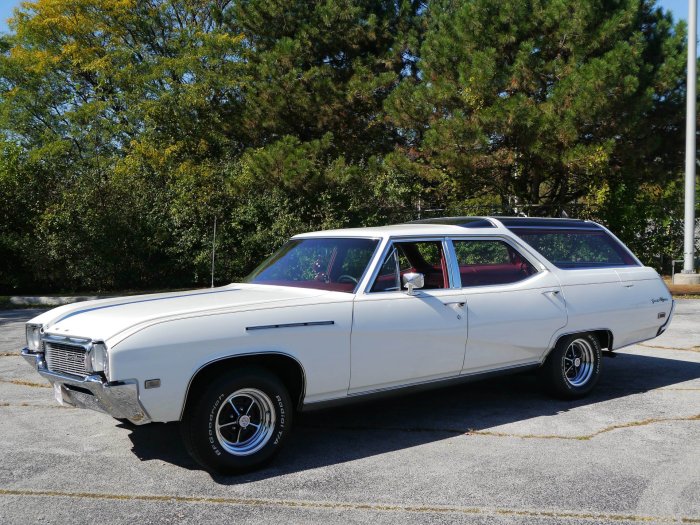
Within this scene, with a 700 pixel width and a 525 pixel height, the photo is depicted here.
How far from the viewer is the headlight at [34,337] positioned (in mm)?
5086

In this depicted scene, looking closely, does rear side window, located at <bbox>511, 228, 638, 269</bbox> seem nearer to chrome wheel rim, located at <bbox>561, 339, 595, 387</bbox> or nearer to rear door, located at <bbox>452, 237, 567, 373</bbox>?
rear door, located at <bbox>452, 237, 567, 373</bbox>

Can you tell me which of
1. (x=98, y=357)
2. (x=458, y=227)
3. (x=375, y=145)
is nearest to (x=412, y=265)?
(x=458, y=227)

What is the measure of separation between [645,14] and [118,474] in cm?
1859

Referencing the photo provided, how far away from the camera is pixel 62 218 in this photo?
17297 mm

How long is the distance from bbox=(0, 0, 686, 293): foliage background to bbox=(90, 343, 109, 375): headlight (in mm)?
13732

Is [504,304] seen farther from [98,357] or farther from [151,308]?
[98,357]

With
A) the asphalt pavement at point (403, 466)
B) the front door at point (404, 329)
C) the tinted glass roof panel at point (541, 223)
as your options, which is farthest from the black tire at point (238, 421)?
the tinted glass roof panel at point (541, 223)

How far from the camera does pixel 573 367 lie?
6656 mm

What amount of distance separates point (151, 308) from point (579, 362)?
398 cm

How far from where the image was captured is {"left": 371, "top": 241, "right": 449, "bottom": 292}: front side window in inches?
216

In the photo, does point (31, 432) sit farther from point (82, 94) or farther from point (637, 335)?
point (82, 94)

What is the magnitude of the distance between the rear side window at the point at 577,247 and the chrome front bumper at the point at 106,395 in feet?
12.5

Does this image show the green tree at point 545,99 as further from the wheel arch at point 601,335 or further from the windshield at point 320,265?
the windshield at point 320,265

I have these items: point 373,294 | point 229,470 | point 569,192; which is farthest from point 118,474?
point 569,192
